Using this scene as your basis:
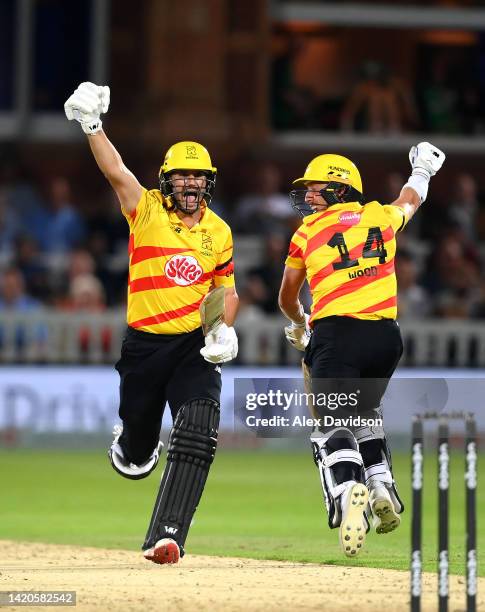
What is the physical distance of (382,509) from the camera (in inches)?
343

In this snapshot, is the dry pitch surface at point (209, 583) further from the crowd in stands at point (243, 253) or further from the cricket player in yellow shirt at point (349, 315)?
the crowd in stands at point (243, 253)

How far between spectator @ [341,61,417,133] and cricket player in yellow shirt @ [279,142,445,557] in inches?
578

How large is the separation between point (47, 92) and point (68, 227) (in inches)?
165

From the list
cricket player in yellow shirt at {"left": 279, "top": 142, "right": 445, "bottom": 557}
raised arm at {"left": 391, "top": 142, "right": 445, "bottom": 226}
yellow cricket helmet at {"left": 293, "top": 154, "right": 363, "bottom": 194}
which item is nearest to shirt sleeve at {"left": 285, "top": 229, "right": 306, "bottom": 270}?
cricket player in yellow shirt at {"left": 279, "top": 142, "right": 445, "bottom": 557}

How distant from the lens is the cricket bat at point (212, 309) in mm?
8633

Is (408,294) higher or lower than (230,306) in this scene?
higher

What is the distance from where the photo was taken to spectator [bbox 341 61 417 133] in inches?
933

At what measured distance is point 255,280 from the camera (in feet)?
60.9

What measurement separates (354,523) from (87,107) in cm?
253

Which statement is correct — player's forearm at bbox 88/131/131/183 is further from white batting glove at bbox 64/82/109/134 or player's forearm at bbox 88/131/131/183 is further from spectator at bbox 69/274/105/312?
spectator at bbox 69/274/105/312

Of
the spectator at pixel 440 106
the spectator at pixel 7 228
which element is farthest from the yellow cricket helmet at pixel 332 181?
the spectator at pixel 440 106

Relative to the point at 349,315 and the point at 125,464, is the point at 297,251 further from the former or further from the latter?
the point at 125,464

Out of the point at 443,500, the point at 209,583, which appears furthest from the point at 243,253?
the point at 443,500

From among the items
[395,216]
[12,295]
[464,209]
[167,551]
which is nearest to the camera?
[167,551]
